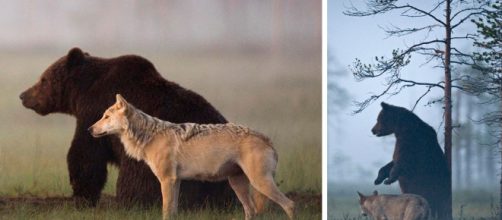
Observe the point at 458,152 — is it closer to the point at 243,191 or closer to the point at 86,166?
the point at 243,191

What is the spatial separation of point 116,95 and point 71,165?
66cm

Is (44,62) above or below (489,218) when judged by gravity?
above

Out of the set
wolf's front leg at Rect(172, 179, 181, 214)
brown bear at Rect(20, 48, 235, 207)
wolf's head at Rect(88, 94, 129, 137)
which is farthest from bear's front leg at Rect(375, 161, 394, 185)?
wolf's head at Rect(88, 94, 129, 137)

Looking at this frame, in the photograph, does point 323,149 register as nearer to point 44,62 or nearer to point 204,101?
point 204,101

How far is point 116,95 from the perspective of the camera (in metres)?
9.40

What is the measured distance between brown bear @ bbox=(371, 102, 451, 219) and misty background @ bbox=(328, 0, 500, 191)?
0.05 metres

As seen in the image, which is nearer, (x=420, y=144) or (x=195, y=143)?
(x=195, y=143)

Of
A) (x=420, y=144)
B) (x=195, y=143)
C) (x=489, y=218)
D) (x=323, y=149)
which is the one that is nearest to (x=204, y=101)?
(x=195, y=143)

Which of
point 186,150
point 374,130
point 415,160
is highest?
point 374,130

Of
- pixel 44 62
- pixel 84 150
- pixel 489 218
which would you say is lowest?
pixel 489 218

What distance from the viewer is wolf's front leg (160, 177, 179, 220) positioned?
9234 millimetres

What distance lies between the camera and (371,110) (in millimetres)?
9898

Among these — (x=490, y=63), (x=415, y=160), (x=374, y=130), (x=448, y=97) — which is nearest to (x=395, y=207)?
→ (x=415, y=160)

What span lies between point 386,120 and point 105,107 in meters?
2.32
